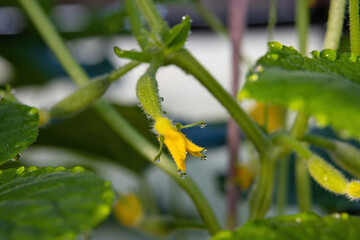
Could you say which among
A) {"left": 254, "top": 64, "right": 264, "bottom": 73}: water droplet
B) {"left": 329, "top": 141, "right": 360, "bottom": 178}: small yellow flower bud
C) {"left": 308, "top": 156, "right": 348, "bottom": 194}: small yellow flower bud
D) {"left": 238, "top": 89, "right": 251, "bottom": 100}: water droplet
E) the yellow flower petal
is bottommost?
{"left": 329, "top": 141, "right": 360, "bottom": 178}: small yellow flower bud

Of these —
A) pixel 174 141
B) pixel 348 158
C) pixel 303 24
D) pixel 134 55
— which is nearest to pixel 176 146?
pixel 174 141

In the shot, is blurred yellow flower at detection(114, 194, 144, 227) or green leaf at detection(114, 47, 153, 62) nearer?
green leaf at detection(114, 47, 153, 62)

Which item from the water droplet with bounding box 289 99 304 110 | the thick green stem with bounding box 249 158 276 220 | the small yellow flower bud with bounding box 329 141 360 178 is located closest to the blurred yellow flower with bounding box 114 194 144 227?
the thick green stem with bounding box 249 158 276 220

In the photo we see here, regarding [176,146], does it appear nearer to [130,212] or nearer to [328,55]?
[328,55]

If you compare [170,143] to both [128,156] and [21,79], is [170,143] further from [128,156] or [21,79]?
[21,79]

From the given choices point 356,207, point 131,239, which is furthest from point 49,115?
point 131,239

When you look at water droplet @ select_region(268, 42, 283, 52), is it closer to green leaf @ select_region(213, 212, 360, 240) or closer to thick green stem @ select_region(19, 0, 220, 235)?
green leaf @ select_region(213, 212, 360, 240)
